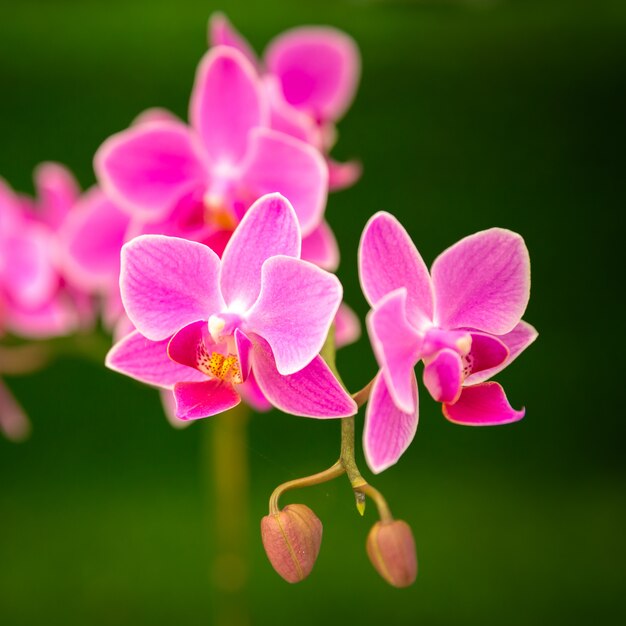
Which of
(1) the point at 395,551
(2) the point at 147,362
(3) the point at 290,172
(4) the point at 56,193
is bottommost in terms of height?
(1) the point at 395,551

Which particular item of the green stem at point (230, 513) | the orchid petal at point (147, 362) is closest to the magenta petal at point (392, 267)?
the orchid petal at point (147, 362)

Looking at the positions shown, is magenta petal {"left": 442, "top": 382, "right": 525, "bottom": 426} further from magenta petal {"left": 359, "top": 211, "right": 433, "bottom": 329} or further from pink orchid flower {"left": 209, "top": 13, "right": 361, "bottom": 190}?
pink orchid flower {"left": 209, "top": 13, "right": 361, "bottom": 190}

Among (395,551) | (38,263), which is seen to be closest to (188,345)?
(395,551)

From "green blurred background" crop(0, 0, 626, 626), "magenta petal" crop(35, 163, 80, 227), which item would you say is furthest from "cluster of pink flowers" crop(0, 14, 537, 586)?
"green blurred background" crop(0, 0, 626, 626)

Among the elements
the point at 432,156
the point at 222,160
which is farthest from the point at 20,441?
the point at 222,160

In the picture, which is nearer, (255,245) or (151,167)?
(255,245)

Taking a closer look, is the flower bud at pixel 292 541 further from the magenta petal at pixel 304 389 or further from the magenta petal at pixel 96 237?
the magenta petal at pixel 96 237

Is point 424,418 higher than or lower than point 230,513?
higher

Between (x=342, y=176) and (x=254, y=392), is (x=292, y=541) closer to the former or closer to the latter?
(x=254, y=392)
